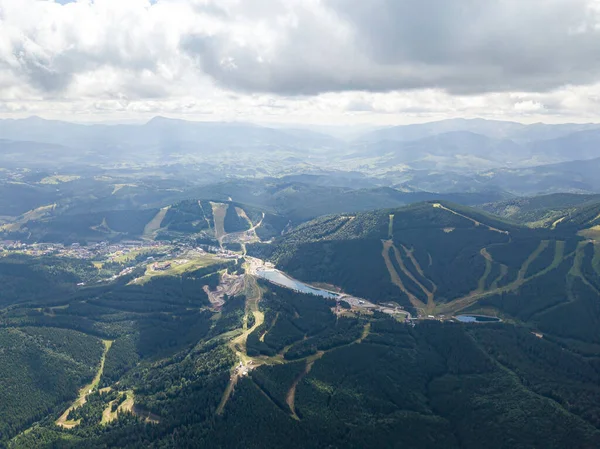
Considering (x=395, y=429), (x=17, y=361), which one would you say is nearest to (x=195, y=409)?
(x=395, y=429)

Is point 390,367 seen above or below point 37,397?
above

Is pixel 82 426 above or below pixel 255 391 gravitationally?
below

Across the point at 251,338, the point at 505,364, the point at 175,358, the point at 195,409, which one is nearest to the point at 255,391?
the point at 195,409

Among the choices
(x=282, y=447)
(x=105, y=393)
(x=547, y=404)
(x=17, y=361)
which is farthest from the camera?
(x=17, y=361)

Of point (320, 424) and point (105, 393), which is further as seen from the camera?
point (105, 393)

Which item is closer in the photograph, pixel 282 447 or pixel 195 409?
pixel 282 447

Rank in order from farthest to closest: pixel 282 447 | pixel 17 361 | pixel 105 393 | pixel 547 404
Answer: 1. pixel 17 361
2. pixel 105 393
3. pixel 547 404
4. pixel 282 447

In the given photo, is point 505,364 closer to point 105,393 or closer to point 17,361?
point 105,393

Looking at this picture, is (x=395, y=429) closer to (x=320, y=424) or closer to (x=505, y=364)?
(x=320, y=424)
